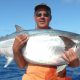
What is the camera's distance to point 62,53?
6.91m

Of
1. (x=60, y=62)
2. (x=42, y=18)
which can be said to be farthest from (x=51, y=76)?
(x=42, y=18)

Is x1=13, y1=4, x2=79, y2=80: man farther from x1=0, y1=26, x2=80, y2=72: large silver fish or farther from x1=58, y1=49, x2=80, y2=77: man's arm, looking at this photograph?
x1=0, y1=26, x2=80, y2=72: large silver fish

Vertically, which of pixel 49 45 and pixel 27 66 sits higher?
pixel 49 45

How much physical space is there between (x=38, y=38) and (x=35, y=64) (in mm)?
626

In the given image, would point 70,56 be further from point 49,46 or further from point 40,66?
point 40,66

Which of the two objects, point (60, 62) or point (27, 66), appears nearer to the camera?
point (60, 62)

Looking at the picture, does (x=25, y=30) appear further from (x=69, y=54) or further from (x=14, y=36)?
(x=69, y=54)

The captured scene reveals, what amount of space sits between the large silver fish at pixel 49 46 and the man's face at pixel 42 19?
0.56m

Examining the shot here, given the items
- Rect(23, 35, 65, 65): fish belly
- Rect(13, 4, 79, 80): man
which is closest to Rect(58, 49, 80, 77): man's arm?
Rect(13, 4, 79, 80): man

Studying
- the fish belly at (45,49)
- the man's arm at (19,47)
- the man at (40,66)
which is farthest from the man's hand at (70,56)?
the man's arm at (19,47)

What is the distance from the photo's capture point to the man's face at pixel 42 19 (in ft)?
A: 24.8

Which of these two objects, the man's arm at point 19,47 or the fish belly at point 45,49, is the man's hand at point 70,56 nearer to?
the fish belly at point 45,49

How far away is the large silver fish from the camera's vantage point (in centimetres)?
688

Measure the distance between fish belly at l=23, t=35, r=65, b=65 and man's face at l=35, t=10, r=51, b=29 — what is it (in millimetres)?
597
